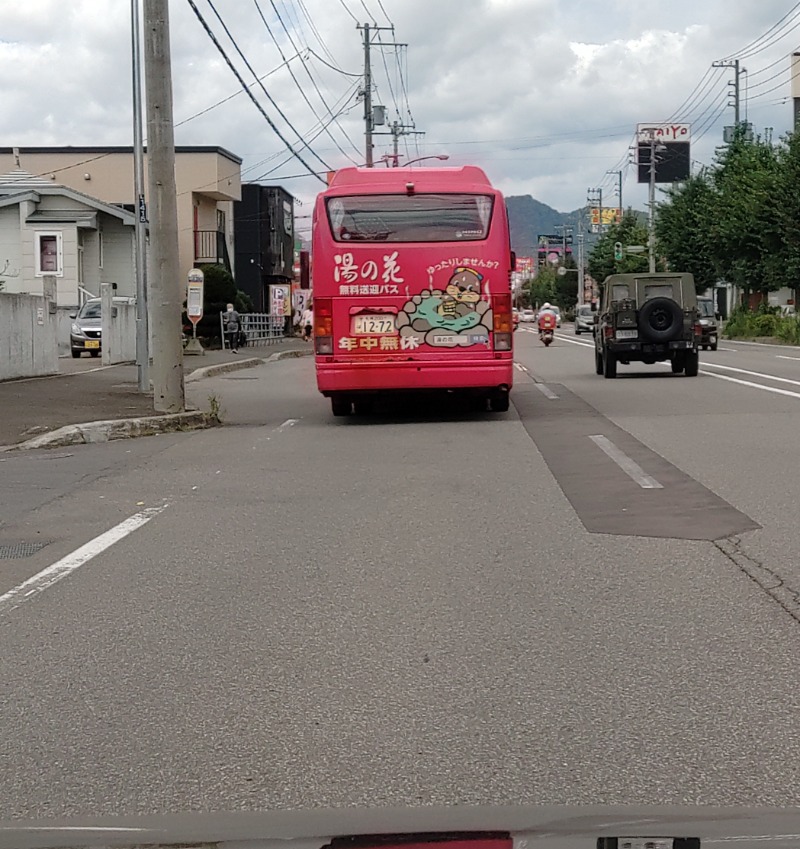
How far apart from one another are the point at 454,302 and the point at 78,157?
50.7 m

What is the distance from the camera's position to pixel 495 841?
3684mm

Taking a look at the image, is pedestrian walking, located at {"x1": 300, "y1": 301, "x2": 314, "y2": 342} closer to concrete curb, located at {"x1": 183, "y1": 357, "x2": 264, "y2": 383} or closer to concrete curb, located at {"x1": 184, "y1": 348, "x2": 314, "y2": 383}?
concrete curb, located at {"x1": 184, "y1": 348, "x2": 314, "y2": 383}

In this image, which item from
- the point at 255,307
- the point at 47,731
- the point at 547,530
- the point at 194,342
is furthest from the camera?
the point at 255,307

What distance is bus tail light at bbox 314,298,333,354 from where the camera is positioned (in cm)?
1644

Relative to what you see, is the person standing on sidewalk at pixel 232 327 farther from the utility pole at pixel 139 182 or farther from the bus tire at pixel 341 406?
the bus tire at pixel 341 406

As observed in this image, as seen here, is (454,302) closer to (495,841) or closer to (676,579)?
(676,579)

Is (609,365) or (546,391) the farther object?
(609,365)

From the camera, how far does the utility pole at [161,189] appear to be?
17297 mm

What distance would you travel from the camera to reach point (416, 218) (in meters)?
16.5

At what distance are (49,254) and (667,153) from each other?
78196 millimetres

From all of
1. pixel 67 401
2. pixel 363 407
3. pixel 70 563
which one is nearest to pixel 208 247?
pixel 67 401

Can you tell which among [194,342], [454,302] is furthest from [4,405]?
[194,342]

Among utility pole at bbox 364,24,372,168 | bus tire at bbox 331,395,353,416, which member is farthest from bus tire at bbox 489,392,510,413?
utility pole at bbox 364,24,372,168

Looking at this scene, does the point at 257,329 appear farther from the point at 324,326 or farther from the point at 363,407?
the point at 324,326
